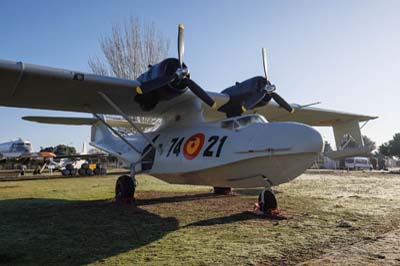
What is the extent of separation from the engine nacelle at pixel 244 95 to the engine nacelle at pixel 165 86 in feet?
7.88

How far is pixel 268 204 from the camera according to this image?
8.53 meters

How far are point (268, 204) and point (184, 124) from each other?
4561mm

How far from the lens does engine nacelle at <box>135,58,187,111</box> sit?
987cm

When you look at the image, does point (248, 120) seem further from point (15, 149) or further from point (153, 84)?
point (15, 149)

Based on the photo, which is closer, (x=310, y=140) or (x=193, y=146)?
(x=310, y=140)

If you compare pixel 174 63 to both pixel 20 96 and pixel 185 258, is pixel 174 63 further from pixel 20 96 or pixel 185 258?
pixel 185 258

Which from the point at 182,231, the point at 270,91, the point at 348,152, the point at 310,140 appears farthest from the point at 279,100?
the point at 182,231

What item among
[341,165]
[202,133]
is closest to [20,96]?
[202,133]

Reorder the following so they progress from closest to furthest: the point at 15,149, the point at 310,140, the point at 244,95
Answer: the point at 310,140 < the point at 244,95 < the point at 15,149

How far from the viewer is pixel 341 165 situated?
161ft

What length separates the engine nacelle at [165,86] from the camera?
987 cm

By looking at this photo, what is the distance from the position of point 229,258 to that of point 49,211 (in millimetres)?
6530

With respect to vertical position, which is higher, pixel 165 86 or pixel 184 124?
pixel 165 86

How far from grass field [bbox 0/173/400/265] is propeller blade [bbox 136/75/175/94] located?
3.52 meters
